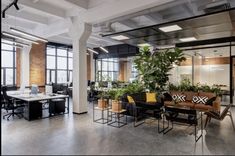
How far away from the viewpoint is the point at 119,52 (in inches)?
477

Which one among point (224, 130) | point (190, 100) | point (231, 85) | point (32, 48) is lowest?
point (224, 130)

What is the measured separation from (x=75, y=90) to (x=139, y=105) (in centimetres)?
266

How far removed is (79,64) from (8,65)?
563 cm

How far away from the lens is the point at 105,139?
3.92 meters

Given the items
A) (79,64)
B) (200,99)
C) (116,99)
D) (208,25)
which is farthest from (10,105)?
(208,25)

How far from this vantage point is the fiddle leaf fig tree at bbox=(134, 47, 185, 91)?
619 centimetres

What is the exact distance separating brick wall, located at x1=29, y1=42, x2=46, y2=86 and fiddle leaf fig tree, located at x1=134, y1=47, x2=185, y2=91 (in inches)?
274

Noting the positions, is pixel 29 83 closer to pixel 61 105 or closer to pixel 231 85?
Answer: pixel 61 105

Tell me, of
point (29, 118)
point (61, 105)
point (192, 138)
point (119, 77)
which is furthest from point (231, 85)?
point (119, 77)

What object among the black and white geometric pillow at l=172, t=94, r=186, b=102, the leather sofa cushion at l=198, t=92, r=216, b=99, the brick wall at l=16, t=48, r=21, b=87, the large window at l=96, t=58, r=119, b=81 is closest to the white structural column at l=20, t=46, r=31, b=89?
the brick wall at l=16, t=48, r=21, b=87

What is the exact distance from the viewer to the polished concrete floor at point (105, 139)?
11.0 feet

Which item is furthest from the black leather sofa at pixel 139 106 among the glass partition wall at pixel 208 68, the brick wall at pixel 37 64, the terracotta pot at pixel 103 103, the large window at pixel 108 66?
the large window at pixel 108 66

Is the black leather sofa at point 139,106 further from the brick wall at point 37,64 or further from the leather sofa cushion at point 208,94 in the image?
the brick wall at point 37,64

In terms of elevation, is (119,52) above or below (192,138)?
above
